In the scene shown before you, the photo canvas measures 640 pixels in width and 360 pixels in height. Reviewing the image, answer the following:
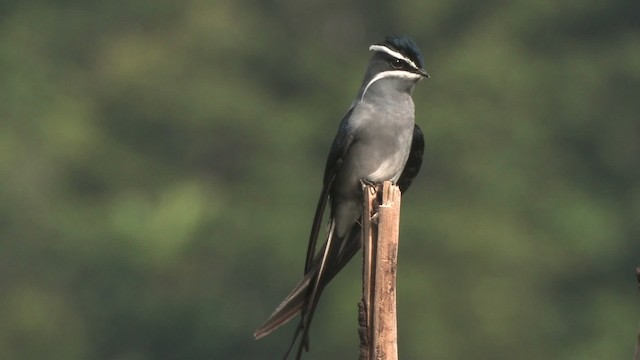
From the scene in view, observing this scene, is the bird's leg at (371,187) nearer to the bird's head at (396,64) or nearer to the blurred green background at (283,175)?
the bird's head at (396,64)

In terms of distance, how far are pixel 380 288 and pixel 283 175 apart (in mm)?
19988

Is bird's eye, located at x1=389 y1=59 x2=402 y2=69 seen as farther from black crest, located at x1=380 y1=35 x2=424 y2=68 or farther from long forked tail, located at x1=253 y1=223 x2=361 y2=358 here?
long forked tail, located at x1=253 y1=223 x2=361 y2=358

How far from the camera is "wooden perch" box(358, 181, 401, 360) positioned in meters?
5.84

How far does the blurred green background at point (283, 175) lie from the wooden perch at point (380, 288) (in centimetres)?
1472

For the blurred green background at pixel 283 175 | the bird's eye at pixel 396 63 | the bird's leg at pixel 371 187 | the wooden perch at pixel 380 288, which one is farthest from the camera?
the blurred green background at pixel 283 175

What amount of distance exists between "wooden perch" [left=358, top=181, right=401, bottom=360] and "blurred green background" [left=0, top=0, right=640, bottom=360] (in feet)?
48.3

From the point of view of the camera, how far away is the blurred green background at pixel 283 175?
2334 cm

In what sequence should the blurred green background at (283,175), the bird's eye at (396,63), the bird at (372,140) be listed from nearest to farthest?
the bird at (372,140) → the bird's eye at (396,63) → the blurred green background at (283,175)

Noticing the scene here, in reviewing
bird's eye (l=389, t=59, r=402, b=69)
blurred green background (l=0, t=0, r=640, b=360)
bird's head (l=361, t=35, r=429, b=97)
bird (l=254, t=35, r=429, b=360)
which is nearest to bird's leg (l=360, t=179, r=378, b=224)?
bird (l=254, t=35, r=429, b=360)

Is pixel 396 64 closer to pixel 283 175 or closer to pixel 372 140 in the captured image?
pixel 372 140

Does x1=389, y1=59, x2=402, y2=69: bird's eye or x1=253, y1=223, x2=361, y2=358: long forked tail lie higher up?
x1=389, y1=59, x2=402, y2=69: bird's eye

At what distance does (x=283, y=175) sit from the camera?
84.8 ft

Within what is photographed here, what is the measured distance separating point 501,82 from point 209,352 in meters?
7.43

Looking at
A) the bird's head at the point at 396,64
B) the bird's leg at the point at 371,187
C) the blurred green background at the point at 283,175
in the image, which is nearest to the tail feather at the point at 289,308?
the bird's leg at the point at 371,187
